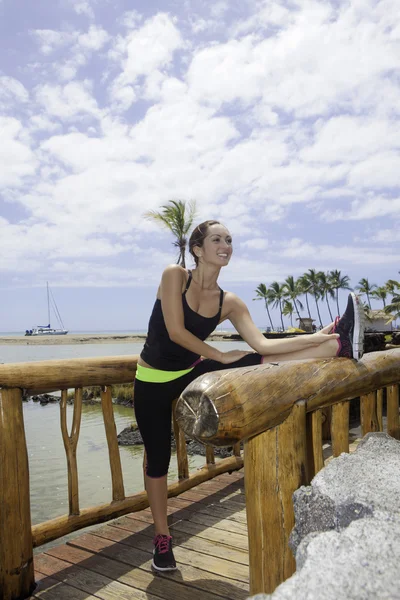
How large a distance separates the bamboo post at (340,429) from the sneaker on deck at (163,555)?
40.3 inches

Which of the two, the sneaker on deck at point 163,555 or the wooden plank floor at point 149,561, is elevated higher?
the sneaker on deck at point 163,555

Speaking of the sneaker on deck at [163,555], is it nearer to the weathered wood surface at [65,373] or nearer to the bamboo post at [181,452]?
the weathered wood surface at [65,373]

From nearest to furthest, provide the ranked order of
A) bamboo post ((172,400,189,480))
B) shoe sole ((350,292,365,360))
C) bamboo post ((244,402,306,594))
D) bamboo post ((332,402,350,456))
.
Result: bamboo post ((244,402,306,594)), shoe sole ((350,292,365,360)), bamboo post ((332,402,350,456)), bamboo post ((172,400,189,480))

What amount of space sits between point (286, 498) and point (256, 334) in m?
0.96

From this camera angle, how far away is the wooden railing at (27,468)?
2379mm

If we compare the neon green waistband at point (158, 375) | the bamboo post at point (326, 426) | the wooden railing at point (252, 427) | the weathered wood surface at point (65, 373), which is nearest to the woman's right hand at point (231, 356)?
the neon green waistband at point (158, 375)

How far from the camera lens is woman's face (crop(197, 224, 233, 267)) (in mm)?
2566

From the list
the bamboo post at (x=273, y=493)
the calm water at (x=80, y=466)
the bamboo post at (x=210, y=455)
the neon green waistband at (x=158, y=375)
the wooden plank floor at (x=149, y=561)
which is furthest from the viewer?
the calm water at (x=80, y=466)

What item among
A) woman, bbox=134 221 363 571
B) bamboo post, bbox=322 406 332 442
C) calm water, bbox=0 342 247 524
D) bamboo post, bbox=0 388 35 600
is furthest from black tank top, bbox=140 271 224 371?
calm water, bbox=0 342 247 524

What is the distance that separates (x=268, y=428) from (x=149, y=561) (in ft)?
5.23

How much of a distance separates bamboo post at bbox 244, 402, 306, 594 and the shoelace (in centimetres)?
100

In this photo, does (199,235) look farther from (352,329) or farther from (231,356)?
(352,329)

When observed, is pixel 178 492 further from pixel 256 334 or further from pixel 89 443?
pixel 89 443

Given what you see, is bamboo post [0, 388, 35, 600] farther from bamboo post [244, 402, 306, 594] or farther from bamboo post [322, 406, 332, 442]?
bamboo post [322, 406, 332, 442]
